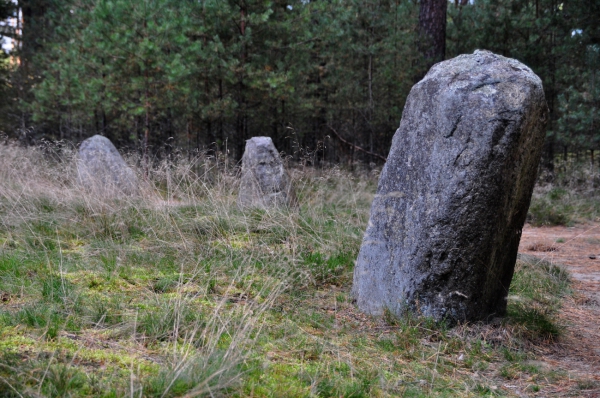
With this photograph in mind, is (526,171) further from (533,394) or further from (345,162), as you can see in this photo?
(345,162)

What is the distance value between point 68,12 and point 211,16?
6.56 metres

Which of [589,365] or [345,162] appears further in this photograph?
[345,162]

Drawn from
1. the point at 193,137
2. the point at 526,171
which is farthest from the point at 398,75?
the point at 526,171

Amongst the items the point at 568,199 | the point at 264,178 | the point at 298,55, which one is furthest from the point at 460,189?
the point at 298,55

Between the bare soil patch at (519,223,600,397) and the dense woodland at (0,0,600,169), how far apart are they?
11.3ft

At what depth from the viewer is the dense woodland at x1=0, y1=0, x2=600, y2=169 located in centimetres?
998

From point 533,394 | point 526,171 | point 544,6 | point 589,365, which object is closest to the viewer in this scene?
point 533,394

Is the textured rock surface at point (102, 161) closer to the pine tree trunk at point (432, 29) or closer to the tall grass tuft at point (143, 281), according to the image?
the tall grass tuft at point (143, 281)

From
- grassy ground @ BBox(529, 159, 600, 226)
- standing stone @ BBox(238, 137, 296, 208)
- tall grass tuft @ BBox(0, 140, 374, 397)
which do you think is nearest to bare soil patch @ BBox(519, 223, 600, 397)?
grassy ground @ BBox(529, 159, 600, 226)

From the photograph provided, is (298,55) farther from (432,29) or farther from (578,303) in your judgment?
(578,303)

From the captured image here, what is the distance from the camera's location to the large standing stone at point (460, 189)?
10.3 feet

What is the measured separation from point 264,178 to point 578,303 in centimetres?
361

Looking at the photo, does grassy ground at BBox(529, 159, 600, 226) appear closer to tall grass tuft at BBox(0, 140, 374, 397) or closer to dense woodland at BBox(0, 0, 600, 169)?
dense woodland at BBox(0, 0, 600, 169)

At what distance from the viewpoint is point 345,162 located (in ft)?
42.5
